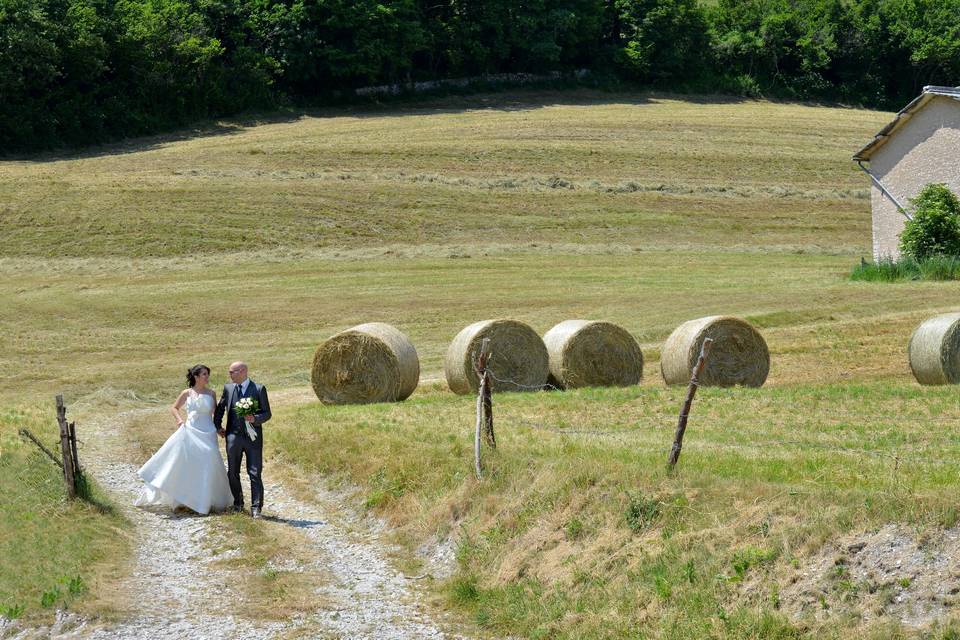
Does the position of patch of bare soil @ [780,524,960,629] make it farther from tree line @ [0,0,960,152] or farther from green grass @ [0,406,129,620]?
tree line @ [0,0,960,152]

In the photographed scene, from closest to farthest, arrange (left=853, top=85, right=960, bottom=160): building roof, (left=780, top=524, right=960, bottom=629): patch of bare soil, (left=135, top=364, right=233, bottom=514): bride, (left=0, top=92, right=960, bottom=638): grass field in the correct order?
(left=780, top=524, right=960, bottom=629): patch of bare soil < (left=0, top=92, right=960, bottom=638): grass field < (left=135, top=364, right=233, bottom=514): bride < (left=853, top=85, right=960, bottom=160): building roof

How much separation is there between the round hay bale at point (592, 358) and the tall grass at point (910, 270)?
59.0ft

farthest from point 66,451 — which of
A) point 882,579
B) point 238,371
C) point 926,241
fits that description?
point 926,241

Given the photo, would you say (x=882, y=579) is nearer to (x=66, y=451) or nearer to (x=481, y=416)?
(x=481, y=416)

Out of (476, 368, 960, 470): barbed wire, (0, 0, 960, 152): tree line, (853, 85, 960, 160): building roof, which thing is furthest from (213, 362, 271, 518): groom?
(0, 0, 960, 152): tree line

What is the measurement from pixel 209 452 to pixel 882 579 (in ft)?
26.2

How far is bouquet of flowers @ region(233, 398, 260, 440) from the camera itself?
14156 millimetres

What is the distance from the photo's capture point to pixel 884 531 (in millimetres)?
9719

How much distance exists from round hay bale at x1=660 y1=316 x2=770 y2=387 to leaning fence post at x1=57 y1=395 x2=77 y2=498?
38.6 feet

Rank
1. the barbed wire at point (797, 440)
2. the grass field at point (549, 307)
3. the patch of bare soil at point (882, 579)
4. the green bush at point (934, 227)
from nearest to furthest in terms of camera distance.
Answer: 1. the patch of bare soil at point (882, 579)
2. the grass field at point (549, 307)
3. the barbed wire at point (797, 440)
4. the green bush at point (934, 227)

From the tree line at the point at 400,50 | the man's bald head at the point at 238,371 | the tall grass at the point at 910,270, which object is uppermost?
the tree line at the point at 400,50

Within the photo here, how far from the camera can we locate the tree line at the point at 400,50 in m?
64.6

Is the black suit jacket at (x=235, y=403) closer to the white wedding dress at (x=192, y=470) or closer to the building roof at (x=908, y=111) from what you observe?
the white wedding dress at (x=192, y=470)

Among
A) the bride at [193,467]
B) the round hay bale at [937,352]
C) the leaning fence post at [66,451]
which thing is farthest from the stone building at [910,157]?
the leaning fence post at [66,451]
